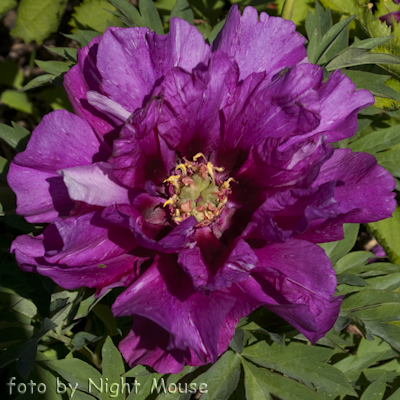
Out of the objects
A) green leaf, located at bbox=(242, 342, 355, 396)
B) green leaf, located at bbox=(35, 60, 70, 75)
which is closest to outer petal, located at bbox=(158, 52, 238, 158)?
green leaf, located at bbox=(35, 60, 70, 75)

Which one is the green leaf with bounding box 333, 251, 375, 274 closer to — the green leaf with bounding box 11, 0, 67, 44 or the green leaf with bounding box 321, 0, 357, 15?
the green leaf with bounding box 321, 0, 357, 15

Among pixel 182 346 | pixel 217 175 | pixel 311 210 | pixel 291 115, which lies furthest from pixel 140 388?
pixel 291 115

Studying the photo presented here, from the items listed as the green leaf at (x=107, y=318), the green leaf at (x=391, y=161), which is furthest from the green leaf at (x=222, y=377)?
the green leaf at (x=391, y=161)

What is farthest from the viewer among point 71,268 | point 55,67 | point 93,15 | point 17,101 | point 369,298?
point 17,101

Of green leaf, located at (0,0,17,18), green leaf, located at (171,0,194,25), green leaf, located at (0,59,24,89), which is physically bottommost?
green leaf, located at (0,59,24,89)

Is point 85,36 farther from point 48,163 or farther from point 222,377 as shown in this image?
point 222,377

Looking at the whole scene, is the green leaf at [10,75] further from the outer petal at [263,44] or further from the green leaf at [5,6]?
the outer petal at [263,44]

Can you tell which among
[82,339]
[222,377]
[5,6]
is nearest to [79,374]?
[82,339]

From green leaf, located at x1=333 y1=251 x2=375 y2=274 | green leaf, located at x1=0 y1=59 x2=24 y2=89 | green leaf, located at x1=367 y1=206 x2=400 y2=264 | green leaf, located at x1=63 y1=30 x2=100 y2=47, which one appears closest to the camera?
green leaf, located at x1=63 y1=30 x2=100 y2=47
